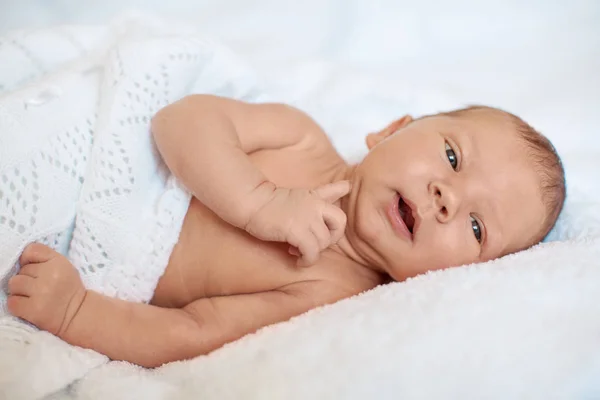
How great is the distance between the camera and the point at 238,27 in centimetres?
180

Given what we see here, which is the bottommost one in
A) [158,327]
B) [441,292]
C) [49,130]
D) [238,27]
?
[158,327]

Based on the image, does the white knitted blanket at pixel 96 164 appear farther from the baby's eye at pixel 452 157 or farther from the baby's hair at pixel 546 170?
the baby's hair at pixel 546 170

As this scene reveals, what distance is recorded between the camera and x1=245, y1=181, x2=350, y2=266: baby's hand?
0.98m

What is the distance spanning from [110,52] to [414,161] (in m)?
0.64

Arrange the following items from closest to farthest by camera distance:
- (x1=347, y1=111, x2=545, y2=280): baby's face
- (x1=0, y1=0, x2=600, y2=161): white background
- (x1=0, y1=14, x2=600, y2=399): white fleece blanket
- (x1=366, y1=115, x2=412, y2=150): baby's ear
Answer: (x1=0, y1=14, x2=600, y2=399): white fleece blanket
(x1=347, y1=111, x2=545, y2=280): baby's face
(x1=366, y1=115, x2=412, y2=150): baby's ear
(x1=0, y1=0, x2=600, y2=161): white background

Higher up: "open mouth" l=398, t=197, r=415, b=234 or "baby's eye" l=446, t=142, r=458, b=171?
"baby's eye" l=446, t=142, r=458, b=171

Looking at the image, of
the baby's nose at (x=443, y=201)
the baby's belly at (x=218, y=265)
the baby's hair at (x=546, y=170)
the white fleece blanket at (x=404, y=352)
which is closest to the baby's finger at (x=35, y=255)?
the white fleece blanket at (x=404, y=352)

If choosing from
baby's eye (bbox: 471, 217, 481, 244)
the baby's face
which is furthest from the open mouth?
baby's eye (bbox: 471, 217, 481, 244)

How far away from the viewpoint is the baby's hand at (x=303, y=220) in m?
0.98

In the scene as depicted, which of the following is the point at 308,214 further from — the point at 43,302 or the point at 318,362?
the point at 43,302

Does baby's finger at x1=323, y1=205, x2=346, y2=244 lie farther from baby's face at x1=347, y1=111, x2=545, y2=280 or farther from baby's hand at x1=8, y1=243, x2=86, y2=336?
baby's hand at x1=8, y1=243, x2=86, y2=336

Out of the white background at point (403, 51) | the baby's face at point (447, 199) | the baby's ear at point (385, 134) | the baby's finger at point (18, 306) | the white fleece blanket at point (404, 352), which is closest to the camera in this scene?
the white fleece blanket at point (404, 352)

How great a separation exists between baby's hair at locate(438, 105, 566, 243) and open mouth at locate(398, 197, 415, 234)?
0.77 ft

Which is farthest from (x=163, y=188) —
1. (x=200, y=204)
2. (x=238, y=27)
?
(x=238, y=27)
